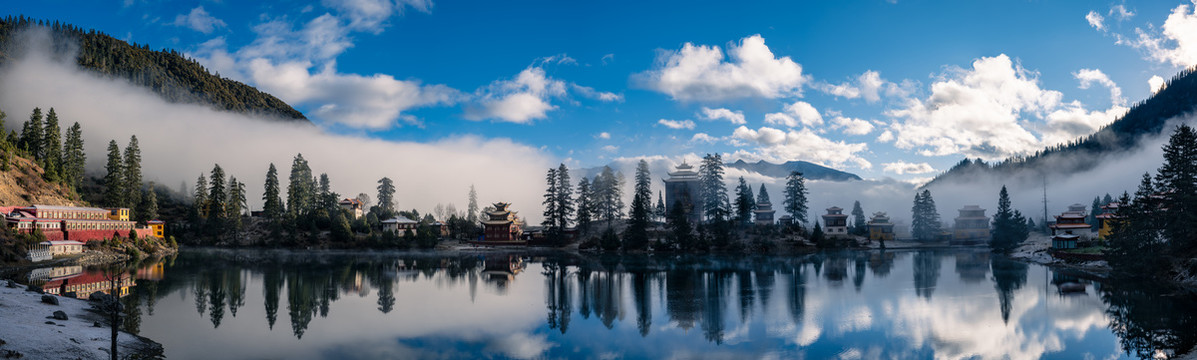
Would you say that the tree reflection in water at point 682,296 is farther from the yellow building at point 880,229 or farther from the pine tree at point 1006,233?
the yellow building at point 880,229

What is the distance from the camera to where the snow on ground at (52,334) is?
1911 centimetres

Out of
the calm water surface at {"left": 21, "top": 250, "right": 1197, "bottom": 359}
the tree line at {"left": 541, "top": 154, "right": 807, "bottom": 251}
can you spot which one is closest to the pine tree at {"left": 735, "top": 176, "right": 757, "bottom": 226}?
the tree line at {"left": 541, "top": 154, "right": 807, "bottom": 251}

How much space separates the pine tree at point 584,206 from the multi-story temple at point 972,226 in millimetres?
65546

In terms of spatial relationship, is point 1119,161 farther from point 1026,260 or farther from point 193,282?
point 193,282

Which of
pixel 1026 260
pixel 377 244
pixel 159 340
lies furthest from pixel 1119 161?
pixel 159 340

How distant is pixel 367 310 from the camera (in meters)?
34.1

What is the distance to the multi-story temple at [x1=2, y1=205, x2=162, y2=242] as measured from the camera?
5944 centimetres

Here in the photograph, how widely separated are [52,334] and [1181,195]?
2723 inches

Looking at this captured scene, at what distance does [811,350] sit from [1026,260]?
6225 centimetres

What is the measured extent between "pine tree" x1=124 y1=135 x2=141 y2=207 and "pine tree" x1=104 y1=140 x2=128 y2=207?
644 millimetres

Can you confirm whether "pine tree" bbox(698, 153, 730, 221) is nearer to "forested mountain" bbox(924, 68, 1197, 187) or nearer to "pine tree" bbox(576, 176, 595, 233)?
"pine tree" bbox(576, 176, 595, 233)

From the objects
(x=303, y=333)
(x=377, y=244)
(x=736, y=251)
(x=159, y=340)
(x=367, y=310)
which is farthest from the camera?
(x=377, y=244)

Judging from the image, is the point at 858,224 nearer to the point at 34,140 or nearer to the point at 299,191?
the point at 299,191

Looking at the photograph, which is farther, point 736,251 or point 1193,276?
point 736,251
